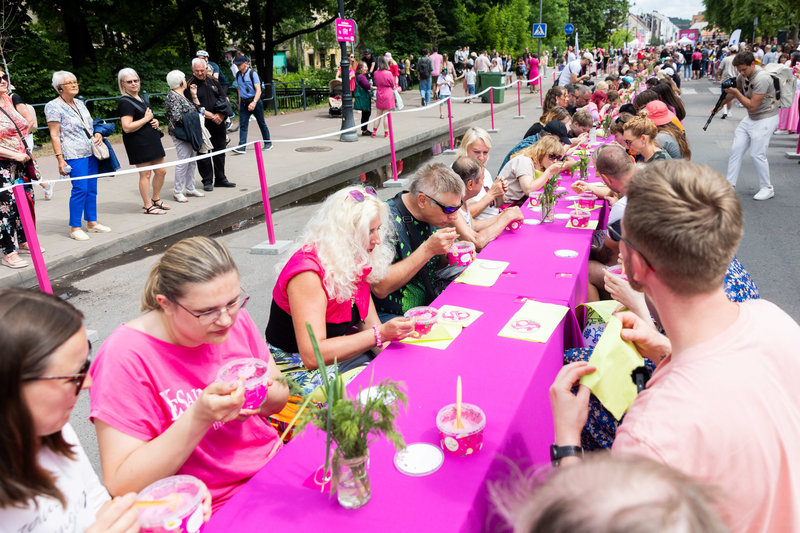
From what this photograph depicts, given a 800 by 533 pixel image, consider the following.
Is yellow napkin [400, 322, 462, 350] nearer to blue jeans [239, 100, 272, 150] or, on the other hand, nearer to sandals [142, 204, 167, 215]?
sandals [142, 204, 167, 215]

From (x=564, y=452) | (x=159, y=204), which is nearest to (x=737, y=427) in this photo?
(x=564, y=452)

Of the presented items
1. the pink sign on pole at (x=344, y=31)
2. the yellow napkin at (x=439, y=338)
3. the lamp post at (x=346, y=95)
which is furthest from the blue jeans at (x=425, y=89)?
the yellow napkin at (x=439, y=338)

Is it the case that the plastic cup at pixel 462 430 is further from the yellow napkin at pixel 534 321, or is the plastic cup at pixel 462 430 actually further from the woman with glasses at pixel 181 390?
the yellow napkin at pixel 534 321

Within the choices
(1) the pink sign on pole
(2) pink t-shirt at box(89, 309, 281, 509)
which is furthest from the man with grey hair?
(1) the pink sign on pole

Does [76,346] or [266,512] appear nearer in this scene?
[76,346]

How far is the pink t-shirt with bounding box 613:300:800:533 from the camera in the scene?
1.25m

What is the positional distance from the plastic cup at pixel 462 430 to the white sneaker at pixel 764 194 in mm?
7792

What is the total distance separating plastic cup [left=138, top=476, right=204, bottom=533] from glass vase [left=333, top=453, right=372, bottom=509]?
392 mm

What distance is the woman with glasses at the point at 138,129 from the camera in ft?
23.4

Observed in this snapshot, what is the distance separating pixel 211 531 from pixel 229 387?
43 cm

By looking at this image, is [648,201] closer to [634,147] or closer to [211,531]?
[211,531]

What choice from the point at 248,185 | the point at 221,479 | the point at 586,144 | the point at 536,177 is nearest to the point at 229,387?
the point at 221,479

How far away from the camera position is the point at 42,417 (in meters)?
1.34

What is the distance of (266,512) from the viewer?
5.59ft
